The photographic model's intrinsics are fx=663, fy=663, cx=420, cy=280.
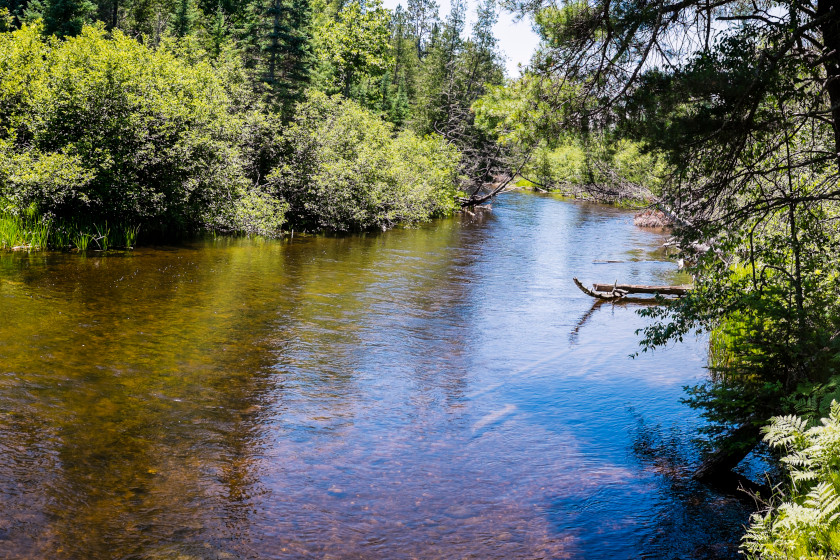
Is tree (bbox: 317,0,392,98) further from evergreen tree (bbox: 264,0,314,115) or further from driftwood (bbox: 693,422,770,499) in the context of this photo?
driftwood (bbox: 693,422,770,499)

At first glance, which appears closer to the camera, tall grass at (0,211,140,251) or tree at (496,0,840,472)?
tree at (496,0,840,472)

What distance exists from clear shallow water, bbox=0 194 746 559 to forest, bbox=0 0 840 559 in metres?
1.22

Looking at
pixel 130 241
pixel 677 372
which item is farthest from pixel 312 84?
pixel 677 372

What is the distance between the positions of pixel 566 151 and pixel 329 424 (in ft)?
70.5

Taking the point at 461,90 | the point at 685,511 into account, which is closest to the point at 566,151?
the point at 685,511

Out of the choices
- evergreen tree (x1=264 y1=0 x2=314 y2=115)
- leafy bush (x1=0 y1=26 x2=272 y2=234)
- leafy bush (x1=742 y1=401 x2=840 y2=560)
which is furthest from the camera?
evergreen tree (x1=264 y1=0 x2=314 y2=115)

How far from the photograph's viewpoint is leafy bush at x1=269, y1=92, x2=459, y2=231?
96.6 feet

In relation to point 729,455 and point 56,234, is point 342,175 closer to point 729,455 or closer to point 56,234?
point 56,234

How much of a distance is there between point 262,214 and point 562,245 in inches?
514

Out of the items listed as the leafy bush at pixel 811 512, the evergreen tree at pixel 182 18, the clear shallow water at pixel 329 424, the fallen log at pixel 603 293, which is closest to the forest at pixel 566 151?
the leafy bush at pixel 811 512

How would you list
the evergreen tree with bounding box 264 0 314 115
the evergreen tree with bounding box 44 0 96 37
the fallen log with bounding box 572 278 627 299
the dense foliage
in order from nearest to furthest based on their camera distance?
the fallen log with bounding box 572 278 627 299
the dense foliage
the evergreen tree with bounding box 264 0 314 115
the evergreen tree with bounding box 44 0 96 37

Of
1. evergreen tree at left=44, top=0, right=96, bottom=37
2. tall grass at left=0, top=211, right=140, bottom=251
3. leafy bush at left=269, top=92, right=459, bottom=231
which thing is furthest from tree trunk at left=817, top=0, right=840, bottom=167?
evergreen tree at left=44, top=0, right=96, bottom=37

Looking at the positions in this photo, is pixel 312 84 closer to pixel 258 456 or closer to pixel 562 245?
pixel 562 245

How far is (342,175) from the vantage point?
29094 millimetres
